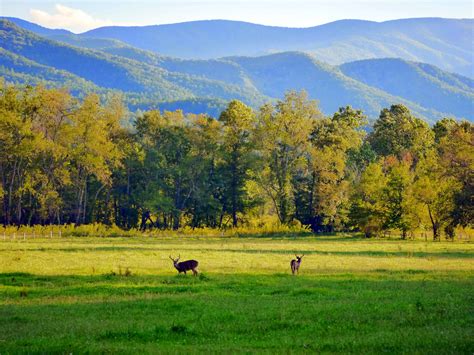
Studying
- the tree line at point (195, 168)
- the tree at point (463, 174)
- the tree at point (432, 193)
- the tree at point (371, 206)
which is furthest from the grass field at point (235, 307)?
the tree line at point (195, 168)

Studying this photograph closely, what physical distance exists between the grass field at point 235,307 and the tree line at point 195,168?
42.5m

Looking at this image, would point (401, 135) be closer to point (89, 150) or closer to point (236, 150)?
point (236, 150)

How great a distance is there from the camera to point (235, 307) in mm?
23031

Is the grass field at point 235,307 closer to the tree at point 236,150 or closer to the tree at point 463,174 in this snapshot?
the tree at point 463,174

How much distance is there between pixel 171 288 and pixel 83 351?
1368 centimetres

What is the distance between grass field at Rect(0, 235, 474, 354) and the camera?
16984 mm

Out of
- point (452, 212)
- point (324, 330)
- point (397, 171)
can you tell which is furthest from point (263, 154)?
point (324, 330)

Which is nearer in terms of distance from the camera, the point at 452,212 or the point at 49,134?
the point at 452,212

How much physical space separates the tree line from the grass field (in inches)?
1674

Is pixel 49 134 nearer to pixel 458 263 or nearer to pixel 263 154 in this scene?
pixel 263 154

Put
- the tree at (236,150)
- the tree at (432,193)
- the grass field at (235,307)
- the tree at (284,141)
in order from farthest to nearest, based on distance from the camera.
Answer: the tree at (236,150)
the tree at (284,141)
the tree at (432,193)
the grass field at (235,307)

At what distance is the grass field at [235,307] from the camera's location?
55.7 feet

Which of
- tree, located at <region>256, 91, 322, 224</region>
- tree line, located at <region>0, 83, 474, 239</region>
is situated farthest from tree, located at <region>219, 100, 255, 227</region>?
tree, located at <region>256, 91, 322, 224</region>

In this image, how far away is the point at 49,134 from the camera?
86625 millimetres
